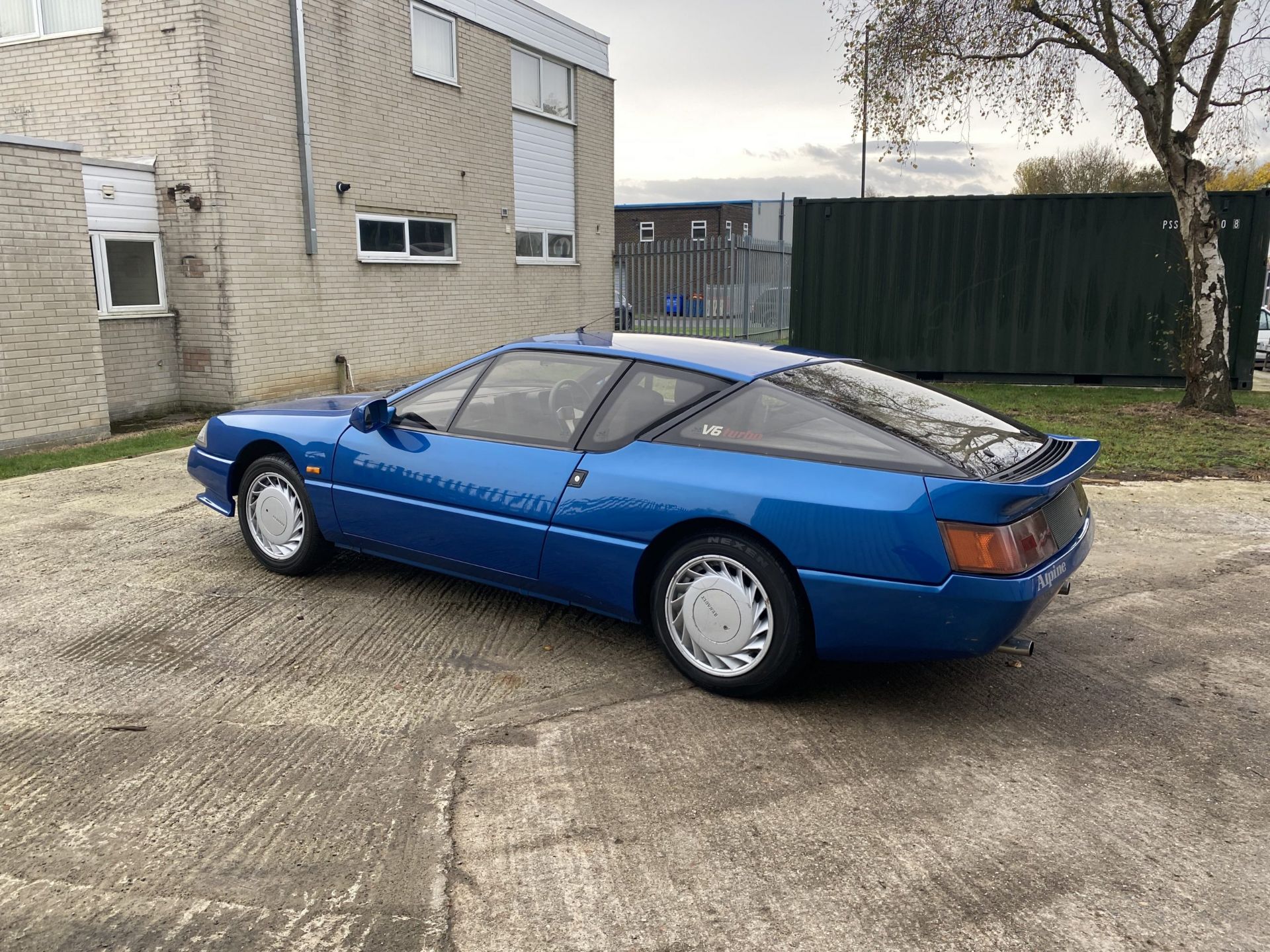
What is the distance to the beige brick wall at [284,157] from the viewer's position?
37.0 feet

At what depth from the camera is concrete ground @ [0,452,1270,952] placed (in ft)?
8.57

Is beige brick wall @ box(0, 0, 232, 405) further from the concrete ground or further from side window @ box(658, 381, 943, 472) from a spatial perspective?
side window @ box(658, 381, 943, 472)

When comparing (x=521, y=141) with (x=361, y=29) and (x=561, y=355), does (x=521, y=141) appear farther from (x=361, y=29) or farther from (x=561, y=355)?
(x=561, y=355)

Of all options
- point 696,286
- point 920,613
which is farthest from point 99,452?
point 696,286

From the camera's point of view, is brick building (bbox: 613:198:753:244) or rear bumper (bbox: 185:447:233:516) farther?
brick building (bbox: 613:198:753:244)

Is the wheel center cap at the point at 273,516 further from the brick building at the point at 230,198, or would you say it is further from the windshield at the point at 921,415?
the brick building at the point at 230,198

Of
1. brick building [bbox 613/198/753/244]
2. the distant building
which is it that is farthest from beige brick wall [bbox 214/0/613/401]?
brick building [bbox 613/198/753/244]

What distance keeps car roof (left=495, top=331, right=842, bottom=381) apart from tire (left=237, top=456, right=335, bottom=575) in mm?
1378

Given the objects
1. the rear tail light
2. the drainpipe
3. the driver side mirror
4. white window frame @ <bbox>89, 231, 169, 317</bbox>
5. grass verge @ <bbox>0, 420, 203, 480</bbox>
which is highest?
the drainpipe

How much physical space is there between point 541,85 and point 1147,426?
11812 millimetres

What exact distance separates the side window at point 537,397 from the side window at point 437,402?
0.07 m

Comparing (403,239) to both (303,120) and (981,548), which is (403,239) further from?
(981,548)

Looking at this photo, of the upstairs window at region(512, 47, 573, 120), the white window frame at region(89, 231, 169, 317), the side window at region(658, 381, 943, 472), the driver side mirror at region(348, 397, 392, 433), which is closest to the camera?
the side window at region(658, 381, 943, 472)

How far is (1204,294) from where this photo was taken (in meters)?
11.5
